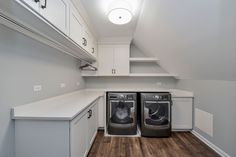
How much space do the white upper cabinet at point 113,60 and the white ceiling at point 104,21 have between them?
0.34 metres

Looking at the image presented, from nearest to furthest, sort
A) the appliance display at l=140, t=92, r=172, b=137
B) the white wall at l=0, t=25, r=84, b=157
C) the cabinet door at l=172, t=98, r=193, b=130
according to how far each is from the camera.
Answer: the white wall at l=0, t=25, r=84, b=157, the appliance display at l=140, t=92, r=172, b=137, the cabinet door at l=172, t=98, r=193, b=130

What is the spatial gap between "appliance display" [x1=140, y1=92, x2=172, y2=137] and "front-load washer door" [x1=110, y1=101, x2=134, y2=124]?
242 millimetres

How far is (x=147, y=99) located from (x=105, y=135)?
113cm

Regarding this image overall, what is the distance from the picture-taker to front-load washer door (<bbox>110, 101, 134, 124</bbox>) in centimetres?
312

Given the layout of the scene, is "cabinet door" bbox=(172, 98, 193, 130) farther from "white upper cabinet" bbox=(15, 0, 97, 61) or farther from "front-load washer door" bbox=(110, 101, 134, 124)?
"white upper cabinet" bbox=(15, 0, 97, 61)

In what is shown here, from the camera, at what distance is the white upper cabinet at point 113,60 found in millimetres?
3836

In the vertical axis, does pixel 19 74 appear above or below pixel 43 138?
above

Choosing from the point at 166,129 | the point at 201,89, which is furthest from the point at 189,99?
the point at 166,129

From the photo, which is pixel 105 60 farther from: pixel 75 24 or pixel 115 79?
pixel 75 24

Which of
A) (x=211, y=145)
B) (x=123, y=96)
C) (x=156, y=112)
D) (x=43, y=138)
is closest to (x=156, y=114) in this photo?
(x=156, y=112)

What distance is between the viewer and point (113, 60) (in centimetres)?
385

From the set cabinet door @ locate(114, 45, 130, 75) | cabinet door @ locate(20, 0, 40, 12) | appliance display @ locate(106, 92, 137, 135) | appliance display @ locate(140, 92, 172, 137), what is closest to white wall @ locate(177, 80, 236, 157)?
appliance display @ locate(140, 92, 172, 137)

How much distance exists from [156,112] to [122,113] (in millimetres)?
690

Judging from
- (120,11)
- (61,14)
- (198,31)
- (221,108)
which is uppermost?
(120,11)
